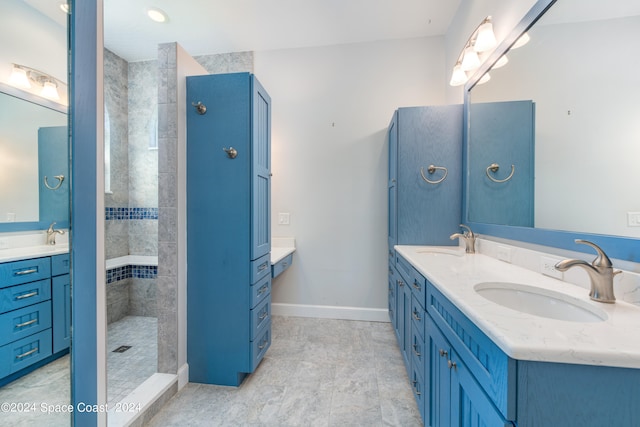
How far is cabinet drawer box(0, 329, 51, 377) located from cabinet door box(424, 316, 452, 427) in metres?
1.52

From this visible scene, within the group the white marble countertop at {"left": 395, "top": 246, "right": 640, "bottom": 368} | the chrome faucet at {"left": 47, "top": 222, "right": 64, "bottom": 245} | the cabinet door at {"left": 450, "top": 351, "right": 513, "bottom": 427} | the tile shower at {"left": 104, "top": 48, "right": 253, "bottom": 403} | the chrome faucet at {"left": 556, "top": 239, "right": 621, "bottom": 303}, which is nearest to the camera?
the white marble countertop at {"left": 395, "top": 246, "right": 640, "bottom": 368}

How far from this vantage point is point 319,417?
1421mm

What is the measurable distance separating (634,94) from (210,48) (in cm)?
334

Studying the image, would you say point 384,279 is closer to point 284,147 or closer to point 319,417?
point 319,417

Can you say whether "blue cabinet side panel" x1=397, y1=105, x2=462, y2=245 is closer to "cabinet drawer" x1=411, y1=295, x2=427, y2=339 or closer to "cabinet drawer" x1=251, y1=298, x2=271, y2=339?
"cabinet drawer" x1=411, y1=295, x2=427, y2=339

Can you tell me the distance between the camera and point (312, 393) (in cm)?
161

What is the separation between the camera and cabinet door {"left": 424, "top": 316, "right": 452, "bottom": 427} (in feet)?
3.16

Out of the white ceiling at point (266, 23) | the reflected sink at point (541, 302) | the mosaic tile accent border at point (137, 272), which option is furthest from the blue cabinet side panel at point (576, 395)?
the mosaic tile accent border at point (137, 272)

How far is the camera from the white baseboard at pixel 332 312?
8.73 ft

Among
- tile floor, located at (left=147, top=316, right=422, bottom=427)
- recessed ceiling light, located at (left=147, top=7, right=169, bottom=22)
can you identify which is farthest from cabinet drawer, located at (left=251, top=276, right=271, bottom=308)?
recessed ceiling light, located at (left=147, top=7, right=169, bottom=22)

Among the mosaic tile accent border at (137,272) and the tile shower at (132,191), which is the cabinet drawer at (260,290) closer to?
the tile shower at (132,191)

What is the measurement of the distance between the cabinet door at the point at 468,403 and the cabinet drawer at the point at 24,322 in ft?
4.91

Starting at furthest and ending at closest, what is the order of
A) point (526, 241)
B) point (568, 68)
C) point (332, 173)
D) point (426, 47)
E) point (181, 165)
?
point (332, 173)
point (426, 47)
point (181, 165)
point (526, 241)
point (568, 68)

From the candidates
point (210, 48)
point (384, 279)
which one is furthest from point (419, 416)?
point (210, 48)
